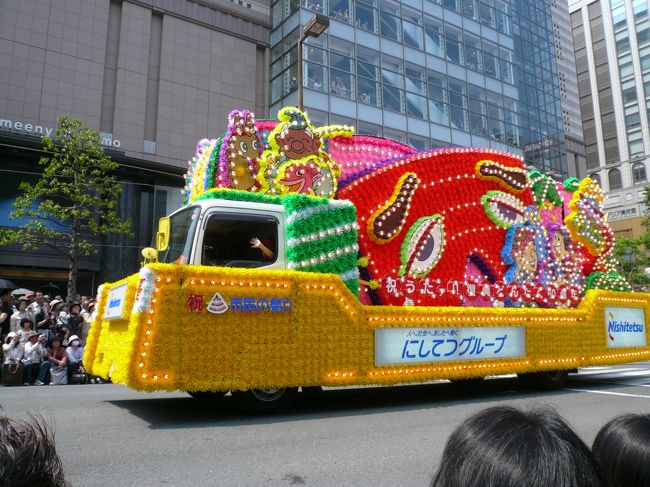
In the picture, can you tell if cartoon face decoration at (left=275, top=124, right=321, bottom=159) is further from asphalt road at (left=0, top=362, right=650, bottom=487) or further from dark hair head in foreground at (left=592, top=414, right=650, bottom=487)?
dark hair head in foreground at (left=592, top=414, right=650, bottom=487)

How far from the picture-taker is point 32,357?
10781 millimetres

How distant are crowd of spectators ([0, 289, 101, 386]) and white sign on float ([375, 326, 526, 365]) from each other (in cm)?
569

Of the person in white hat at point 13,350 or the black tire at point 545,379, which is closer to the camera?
the black tire at point 545,379

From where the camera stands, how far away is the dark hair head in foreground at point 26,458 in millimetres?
970

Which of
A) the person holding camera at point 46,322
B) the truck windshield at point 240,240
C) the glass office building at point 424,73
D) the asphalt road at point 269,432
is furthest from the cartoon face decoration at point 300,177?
the glass office building at point 424,73

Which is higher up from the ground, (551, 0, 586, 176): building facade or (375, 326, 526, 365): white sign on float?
(551, 0, 586, 176): building facade

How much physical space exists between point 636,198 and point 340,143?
56629mm

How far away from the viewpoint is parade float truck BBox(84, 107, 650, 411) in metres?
6.10

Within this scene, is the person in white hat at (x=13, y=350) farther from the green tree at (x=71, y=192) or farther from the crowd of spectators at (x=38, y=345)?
the green tree at (x=71, y=192)

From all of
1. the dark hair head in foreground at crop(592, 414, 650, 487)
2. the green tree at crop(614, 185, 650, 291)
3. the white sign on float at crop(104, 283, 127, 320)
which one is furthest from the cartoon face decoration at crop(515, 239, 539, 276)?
the green tree at crop(614, 185, 650, 291)

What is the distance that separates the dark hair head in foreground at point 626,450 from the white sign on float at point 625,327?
10107 mm

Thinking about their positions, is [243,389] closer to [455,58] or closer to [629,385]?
[629,385]

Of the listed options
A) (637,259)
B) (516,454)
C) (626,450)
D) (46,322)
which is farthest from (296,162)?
(637,259)

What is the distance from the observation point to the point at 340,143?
8.99m
